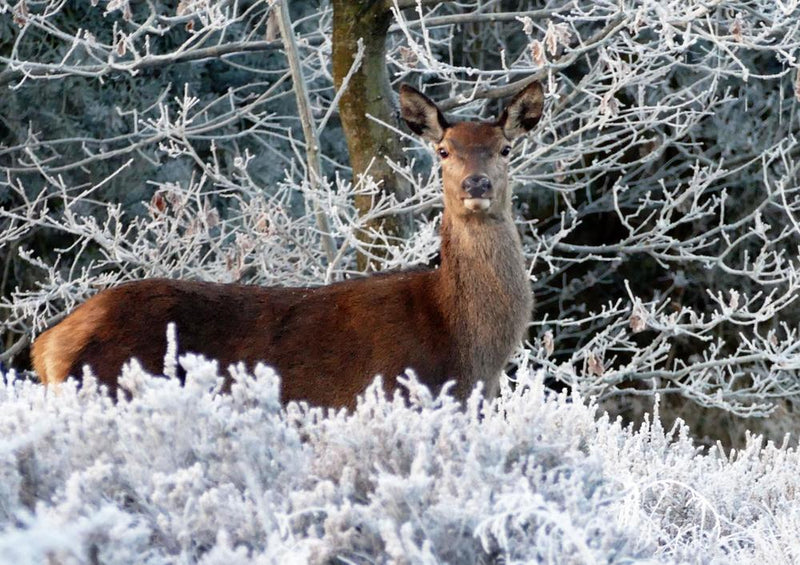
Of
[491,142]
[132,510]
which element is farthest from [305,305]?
[132,510]

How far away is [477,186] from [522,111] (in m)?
0.71

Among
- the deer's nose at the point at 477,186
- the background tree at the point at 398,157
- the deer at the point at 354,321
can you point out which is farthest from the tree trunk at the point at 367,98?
the deer's nose at the point at 477,186

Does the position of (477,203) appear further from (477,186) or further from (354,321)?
(354,321)

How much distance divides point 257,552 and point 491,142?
3.28 metres

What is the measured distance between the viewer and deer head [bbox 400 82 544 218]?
587cm

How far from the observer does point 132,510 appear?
135 inches

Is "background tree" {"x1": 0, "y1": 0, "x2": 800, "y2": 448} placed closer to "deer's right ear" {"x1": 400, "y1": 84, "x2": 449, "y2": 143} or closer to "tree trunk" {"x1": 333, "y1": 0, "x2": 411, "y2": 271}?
"tree trunk" {"x1": 333, "y1": 0, "x2": 411, "y2": 271}

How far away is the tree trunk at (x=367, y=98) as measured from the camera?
7.95 m

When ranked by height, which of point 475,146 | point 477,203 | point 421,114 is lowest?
point 477,203

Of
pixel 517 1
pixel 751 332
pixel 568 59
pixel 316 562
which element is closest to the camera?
pixel 316 562

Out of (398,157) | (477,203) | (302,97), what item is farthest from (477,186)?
(398,157)

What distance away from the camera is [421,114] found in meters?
6.33

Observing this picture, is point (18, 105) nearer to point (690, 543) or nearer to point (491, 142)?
point (491, 142)

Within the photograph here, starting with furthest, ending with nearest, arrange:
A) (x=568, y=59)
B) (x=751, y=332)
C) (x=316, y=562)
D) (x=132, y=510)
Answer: (x=751, y=332) < (x=568, y=59) < (x=132, y=510) < (x=316, y=562)
